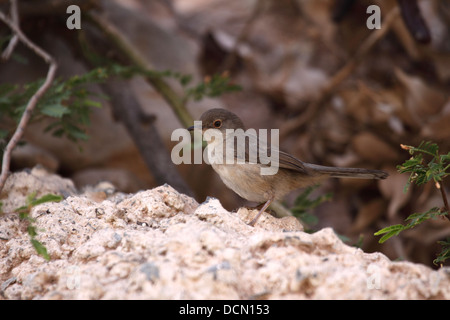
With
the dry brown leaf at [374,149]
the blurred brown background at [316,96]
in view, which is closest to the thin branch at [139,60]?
the blurred brown background at [316,96]

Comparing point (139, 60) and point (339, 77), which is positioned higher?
point (339, 77)

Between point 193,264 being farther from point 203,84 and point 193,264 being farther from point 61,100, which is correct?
point 203,84

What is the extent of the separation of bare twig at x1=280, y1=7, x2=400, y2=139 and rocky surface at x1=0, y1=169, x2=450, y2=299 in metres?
3.88

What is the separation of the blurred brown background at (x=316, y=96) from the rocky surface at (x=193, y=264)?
102 inches

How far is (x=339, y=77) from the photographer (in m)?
6.76

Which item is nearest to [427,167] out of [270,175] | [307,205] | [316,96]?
[270,175]

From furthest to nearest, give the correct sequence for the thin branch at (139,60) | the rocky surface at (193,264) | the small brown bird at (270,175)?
1. the thin branch at (139,60)
2. the small brown bird at (270,175)
3. the rocky surface at (193,264)

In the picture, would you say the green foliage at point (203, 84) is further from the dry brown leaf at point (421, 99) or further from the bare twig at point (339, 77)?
the dry brown leaf at point (421, 99)

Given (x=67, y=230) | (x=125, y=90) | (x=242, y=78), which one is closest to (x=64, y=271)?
(x=67, y=230)

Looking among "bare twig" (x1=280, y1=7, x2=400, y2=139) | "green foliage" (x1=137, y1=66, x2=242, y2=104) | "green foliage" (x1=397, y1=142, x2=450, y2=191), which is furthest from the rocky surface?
"bare twig" (x1=280, y1=7, x2=400, y2=139)

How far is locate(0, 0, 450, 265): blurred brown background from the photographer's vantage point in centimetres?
586

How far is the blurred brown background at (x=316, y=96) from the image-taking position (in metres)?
5.86

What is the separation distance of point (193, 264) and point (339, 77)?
195 inches

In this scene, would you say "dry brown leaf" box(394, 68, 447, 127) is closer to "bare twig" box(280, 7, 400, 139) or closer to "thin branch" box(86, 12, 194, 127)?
"bare twig" box(280, 7, 400, 139)
